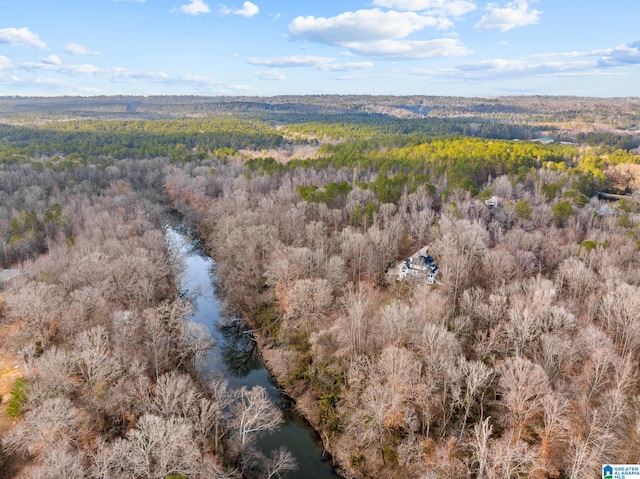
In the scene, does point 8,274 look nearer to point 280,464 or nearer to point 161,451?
point 161,451

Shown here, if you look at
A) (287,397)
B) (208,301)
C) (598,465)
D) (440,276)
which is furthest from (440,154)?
(598,465)

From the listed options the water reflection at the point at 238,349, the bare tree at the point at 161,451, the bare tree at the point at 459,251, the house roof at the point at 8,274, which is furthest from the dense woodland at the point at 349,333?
the house roof at the point at 8,274

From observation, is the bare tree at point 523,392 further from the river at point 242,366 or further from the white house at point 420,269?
the white house at point 420,269

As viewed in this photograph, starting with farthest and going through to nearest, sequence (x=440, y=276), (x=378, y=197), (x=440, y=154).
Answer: (x=440, y=154) < (x=378, y=197) < (x=440, y=276)

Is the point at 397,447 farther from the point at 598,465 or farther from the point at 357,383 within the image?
the point at 598,465

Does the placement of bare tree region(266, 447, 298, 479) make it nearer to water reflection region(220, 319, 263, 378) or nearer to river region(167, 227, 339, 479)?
river region(167, 227, 339, 479)

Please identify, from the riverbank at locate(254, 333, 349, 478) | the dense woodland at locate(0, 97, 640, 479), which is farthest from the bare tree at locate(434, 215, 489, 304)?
the riverbank at locate(254, 333, 349, 478)

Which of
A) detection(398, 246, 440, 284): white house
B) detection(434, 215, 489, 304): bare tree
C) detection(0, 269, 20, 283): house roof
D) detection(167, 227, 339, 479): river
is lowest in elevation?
detection(167, 227, 339, 479): river
